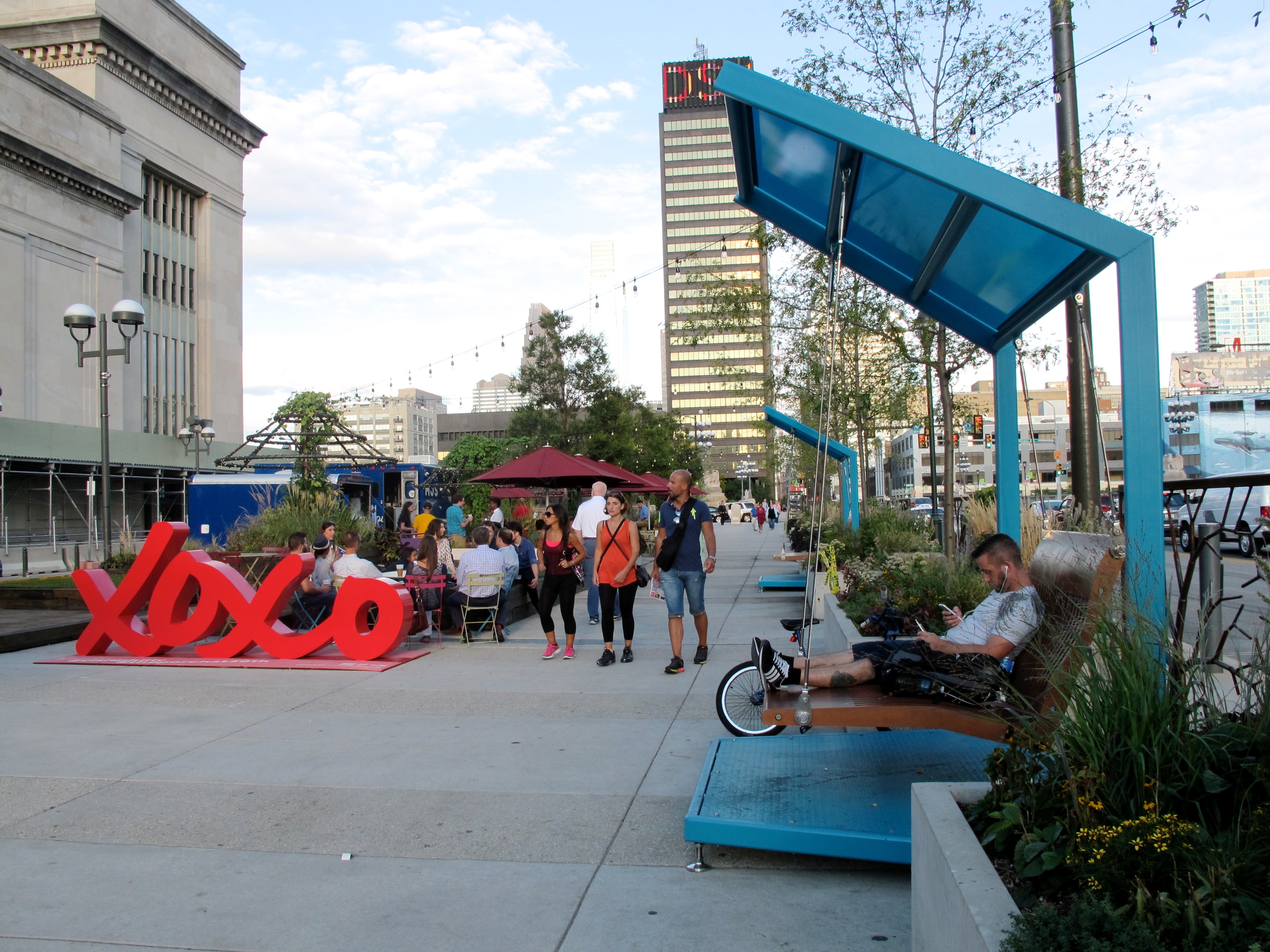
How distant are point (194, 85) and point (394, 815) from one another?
4675cm

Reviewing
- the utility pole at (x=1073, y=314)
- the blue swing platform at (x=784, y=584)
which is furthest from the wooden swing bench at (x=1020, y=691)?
the blue swing platform at (x=784, y=584)

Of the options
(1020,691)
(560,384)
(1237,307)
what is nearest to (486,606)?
(1020,691)

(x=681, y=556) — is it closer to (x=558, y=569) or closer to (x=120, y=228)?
(x=558, y=569)

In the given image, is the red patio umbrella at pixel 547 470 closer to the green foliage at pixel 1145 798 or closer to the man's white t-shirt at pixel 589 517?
the man's white t-shirt at pixel 589 517

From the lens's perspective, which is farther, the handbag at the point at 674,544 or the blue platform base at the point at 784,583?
the blue platform base at the point at 784,583

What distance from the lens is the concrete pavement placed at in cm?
355

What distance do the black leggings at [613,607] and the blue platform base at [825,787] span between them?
3.78m

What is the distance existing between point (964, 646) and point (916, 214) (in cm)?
298

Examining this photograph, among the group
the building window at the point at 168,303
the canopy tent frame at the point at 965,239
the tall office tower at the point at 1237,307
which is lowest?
the canopy tent frame at the point at 965,239

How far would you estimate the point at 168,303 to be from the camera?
144 ft

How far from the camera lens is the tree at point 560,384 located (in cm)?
4466

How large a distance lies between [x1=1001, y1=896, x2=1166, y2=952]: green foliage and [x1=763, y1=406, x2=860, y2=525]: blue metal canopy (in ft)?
54.7

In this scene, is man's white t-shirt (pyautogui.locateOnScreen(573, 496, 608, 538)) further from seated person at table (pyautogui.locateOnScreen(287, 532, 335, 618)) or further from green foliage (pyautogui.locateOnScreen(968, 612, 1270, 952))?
green foliage (pyautogui.locateOnScreen(968, 612, 1270, 952))

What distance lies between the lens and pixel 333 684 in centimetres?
844
